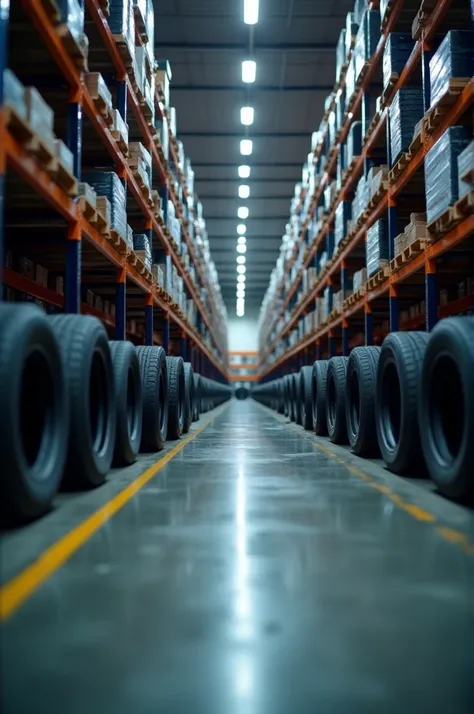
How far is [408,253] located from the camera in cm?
706

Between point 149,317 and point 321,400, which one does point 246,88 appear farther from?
point 321,400

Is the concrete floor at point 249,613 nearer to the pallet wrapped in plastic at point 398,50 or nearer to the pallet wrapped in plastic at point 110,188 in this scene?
the pallet wrapped in plastic at point 110,188

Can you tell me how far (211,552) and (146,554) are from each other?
1.05 ft

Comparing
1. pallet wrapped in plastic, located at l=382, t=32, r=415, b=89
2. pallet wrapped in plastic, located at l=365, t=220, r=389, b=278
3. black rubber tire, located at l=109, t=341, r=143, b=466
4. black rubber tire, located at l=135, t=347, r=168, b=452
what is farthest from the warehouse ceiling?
black rubber tire, located at l=109, t=341, r=143, b=466

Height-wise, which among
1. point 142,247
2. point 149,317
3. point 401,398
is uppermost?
point 142,247

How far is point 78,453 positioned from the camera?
4250mm

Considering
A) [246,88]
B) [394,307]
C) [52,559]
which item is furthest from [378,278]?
[246,88]

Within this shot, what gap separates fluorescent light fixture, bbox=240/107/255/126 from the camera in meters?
19.3

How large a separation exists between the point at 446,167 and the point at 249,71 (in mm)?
12980

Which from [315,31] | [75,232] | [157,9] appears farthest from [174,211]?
[75,232]

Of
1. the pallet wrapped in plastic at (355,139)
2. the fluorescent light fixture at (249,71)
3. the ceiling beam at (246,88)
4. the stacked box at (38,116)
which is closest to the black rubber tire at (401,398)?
the stacked box at (38,116)

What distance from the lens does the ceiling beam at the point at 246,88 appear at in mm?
17844

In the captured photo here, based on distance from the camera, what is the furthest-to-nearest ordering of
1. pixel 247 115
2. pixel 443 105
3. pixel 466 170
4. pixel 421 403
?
pixel 247 115, pixel 443 105, pixel 466 170, pixel 421 403

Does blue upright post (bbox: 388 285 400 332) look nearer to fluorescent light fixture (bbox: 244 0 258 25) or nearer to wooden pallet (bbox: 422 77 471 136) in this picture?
wooden pallet (bbox: 422 77 471 136)
